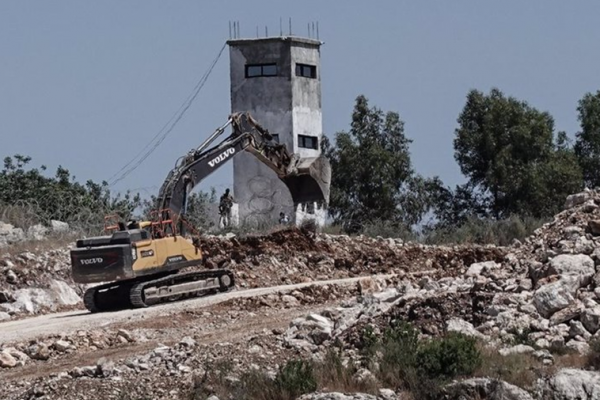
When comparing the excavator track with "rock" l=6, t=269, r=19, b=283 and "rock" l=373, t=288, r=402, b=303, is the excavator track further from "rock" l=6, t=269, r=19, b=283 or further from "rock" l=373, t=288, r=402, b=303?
"rock" l=373, t=288, r=402, b=303

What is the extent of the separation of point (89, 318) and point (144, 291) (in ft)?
6.59

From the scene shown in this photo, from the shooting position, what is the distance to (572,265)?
23.7 meters

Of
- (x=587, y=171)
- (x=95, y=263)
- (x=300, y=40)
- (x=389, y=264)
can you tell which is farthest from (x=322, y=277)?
(x=300, y=40)

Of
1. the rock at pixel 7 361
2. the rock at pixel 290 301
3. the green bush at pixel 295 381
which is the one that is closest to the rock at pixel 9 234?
the rock at pixel 290 301

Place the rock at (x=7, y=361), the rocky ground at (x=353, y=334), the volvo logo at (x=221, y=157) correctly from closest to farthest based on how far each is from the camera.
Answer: the rocky ground at (x=353, y=334) < the rock at (x=7, y=361) < the volvo logo at (x=221, y=157)

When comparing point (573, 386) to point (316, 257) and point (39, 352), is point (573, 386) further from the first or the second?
point (316, 257)

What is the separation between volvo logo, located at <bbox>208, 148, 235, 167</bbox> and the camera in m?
35.7

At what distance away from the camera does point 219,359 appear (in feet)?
73.2

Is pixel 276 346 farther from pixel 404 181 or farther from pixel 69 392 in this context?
pixel 404 181

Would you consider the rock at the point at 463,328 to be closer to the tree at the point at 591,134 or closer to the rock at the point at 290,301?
the rock at the point at 290,301

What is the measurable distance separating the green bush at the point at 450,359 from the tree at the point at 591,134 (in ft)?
113

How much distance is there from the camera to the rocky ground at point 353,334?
2081 centimetres

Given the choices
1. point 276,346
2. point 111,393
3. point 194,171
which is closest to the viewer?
point 111,393

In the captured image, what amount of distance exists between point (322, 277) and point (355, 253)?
2.91 metres
